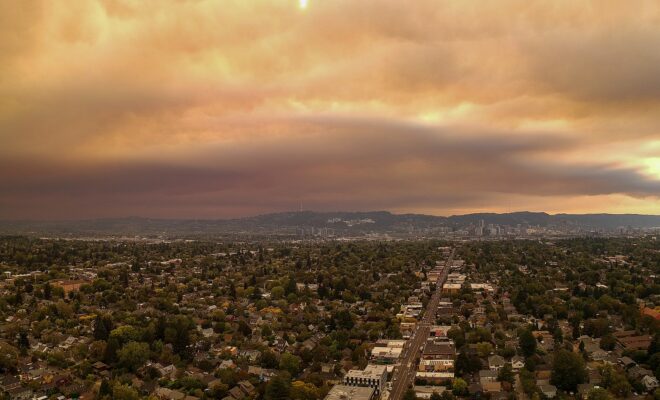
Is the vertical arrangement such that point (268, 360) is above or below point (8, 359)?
below

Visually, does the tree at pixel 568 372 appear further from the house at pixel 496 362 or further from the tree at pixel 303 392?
the tree at pixel 303 392

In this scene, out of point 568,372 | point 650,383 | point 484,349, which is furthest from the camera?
point 484,349

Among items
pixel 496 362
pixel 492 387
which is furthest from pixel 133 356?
pixel 496 362

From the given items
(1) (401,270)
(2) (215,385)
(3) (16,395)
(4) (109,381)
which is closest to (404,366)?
(2) (215,385)

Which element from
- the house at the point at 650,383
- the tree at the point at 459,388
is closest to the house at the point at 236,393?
the tree at the point at 459,388

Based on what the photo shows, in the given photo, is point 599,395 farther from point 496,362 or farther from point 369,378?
point 369,378

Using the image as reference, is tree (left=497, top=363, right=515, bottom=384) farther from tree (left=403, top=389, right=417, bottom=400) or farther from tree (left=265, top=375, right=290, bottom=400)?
tree (left=265, top=375, right=290, bottom=400)

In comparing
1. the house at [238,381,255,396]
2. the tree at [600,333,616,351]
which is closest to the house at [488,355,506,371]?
the tree at [600,333,616,351]

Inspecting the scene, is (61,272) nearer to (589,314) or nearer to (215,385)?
(215,385)
